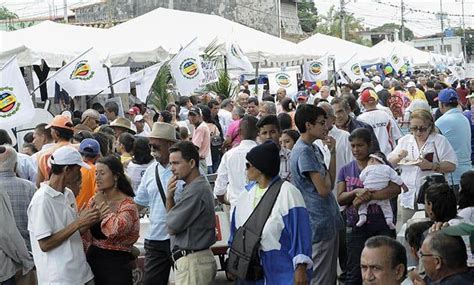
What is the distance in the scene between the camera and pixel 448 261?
524 centimetres

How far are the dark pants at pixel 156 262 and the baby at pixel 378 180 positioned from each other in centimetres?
174

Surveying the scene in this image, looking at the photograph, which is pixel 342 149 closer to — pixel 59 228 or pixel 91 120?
pixel 59 228

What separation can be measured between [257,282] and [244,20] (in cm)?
5724

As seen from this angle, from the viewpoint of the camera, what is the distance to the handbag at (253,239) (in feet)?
21.0

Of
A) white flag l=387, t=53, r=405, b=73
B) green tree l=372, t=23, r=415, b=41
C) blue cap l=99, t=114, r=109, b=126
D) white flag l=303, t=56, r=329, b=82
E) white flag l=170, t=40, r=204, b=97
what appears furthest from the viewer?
green tree l=372, t=23, r=415, b=41

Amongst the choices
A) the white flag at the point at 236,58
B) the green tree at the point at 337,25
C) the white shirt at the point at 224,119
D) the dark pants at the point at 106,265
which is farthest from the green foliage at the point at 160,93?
the green tree at the point at 337,25

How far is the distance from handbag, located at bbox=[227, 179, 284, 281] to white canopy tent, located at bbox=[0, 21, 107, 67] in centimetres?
949

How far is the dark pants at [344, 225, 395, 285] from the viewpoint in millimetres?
8297

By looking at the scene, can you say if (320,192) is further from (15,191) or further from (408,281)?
(15,191)

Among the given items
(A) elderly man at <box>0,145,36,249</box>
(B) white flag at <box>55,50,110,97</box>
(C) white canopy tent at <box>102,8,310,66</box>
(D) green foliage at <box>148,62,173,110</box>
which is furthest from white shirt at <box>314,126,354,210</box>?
(D) green foliage at <box>148,62,173,110</box>

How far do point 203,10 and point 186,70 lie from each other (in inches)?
1729

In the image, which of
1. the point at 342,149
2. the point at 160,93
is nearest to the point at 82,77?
the point at 160,93

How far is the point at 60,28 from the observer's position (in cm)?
1944

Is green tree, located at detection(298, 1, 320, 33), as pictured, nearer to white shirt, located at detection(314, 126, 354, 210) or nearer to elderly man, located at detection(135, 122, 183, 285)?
white shirt, located at detection(314, 126, 354, 210)
